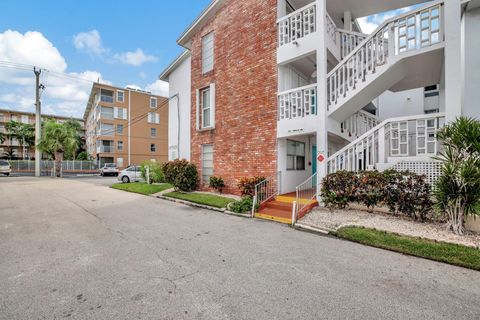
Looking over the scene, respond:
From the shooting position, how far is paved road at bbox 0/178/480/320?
2.94 m

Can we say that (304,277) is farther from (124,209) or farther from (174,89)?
(174,89)

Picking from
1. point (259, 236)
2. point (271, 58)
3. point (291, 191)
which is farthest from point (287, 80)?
point (259, 236)

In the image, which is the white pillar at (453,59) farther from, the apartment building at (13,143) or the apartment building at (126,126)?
the apartment building at (13,143)

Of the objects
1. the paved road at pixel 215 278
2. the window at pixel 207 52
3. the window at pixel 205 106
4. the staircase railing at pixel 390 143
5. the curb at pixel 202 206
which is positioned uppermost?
the window at pixel 207 52

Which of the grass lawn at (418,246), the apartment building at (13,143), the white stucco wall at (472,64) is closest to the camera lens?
the grass lawn at (418,246)

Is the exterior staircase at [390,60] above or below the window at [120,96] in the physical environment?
below

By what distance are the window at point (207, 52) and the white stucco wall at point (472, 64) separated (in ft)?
33.4

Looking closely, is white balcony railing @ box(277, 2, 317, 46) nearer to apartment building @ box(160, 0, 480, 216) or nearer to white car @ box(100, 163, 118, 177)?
apartment building @ box(160, 0, 480, 216)

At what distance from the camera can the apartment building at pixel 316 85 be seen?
23.3ft

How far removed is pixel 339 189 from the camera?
763 centimetres

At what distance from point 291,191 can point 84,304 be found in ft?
27.4

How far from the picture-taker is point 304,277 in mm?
3799

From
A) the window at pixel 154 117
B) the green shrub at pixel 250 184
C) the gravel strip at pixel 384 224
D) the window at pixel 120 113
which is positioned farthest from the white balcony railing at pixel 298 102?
the window at pixel 120 113

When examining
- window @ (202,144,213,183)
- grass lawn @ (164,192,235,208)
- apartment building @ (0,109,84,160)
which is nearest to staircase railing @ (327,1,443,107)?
grass lawn @ (164,192,235,208)
